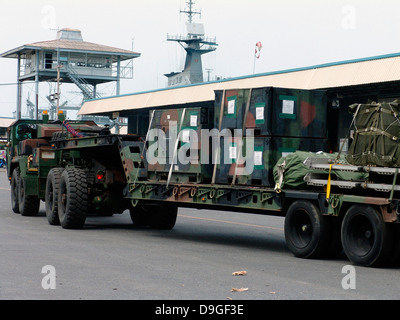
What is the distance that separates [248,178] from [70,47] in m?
83.3

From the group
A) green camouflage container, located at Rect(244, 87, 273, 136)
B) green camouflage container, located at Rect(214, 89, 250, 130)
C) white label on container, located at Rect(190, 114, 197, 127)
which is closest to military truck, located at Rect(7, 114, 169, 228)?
white label on container, located at Rect(190, 114, 197, 127)

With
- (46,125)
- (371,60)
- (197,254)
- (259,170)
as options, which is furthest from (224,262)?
(371,60)

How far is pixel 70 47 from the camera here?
310 feet

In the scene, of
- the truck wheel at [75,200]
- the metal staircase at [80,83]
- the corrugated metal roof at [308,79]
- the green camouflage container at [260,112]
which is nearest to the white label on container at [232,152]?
the green camouflage container at [260,112]

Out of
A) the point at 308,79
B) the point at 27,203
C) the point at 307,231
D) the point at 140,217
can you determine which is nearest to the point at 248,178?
the point at 307,231

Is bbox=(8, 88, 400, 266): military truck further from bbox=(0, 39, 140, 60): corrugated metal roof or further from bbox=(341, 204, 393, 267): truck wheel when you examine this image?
bbox=(0, 39, 140, 60): corrugated metal roof

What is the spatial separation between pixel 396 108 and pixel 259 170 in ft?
9.32

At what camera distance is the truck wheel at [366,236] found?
444 inches

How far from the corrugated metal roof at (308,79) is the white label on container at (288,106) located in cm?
1592

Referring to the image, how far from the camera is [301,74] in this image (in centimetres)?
3481

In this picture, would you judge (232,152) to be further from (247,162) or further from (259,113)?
(259,113)

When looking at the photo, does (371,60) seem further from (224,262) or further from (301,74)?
(224,262)

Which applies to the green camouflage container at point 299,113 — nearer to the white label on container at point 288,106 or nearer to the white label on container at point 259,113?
the white label on container at point 288,106

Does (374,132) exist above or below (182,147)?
above
